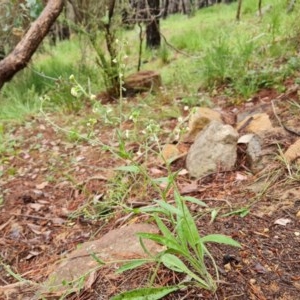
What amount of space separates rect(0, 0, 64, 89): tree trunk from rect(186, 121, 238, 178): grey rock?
2027 millimetres

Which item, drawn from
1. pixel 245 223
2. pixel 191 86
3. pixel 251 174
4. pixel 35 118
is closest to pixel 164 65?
pixel 191 86

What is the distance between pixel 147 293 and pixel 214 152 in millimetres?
1304

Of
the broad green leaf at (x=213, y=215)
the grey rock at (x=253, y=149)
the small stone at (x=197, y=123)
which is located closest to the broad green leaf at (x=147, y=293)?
the broad green leaf at (x=213, y=215)

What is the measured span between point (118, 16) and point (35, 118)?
5.21 feet

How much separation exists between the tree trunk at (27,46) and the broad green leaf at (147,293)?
2.92 metres

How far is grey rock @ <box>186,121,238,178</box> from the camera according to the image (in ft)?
8.25

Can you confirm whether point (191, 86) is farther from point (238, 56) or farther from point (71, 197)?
point (71, 197)

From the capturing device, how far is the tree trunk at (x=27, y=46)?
12.3ft

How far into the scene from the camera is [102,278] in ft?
5.38

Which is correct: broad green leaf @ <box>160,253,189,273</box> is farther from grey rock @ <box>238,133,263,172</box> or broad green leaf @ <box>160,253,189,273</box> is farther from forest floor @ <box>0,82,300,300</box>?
grey rock @ <box>238,133,263,172</box>

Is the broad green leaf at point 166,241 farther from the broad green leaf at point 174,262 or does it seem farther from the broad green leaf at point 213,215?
the broad green leaf at point 213,215

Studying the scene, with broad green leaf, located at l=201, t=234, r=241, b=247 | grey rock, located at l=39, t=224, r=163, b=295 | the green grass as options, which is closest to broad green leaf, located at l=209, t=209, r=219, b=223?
grey rock, located at l=39, t=224, r=163, b=295

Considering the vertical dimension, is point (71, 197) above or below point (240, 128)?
below

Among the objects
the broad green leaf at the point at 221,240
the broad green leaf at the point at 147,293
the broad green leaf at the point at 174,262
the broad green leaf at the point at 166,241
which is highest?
the broad green leaf at the point at 166,241
